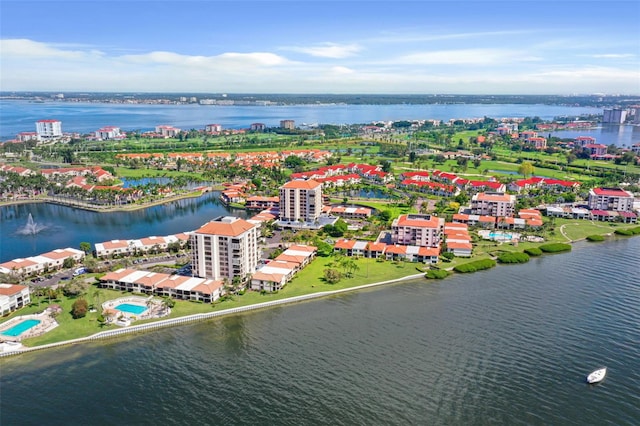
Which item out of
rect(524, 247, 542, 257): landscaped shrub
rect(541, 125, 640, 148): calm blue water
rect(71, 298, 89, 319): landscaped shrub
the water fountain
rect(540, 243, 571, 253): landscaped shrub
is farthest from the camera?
rect(541, 125, 640, 148): calm blue water

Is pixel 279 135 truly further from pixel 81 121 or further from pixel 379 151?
pixel 81 121

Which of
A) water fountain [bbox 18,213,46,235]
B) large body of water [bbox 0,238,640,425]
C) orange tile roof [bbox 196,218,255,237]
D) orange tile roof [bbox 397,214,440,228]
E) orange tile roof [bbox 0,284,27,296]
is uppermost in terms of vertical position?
orange tile roof [bbox 196,218,255,237]

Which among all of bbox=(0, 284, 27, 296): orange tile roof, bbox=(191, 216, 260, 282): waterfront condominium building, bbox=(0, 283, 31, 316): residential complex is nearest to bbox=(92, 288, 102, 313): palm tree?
bbox=(0, 283, 31, 316): residential complex

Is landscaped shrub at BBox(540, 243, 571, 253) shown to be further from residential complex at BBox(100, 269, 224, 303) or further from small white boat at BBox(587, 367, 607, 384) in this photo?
residential complex at BBox(100, 269, 224, 303)

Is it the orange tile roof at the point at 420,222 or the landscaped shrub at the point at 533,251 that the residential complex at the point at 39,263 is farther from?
the landscaped shrub at the point at 533,251

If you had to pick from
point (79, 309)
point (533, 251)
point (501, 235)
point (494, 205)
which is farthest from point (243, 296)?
point (494, 205)
